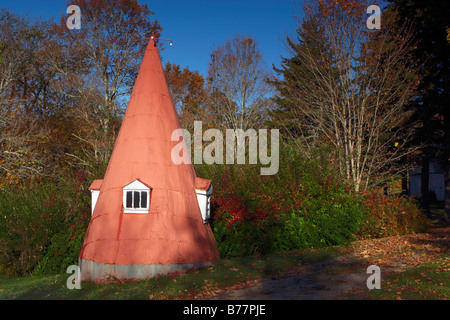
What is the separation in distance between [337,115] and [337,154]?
170 centimetres

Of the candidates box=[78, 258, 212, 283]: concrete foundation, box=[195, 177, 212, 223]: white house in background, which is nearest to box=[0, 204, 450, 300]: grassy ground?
box=[78, 258, 212, 283]: concrete foundation

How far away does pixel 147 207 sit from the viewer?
7.89 metres

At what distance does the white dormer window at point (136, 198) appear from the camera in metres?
7.88

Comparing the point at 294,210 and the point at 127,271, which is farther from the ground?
the point at 294,210

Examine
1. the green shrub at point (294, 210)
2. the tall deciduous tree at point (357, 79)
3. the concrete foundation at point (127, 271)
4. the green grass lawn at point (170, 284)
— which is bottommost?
the green grass lawn at point (170, 284)

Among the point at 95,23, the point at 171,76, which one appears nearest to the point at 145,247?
the point at 95,23

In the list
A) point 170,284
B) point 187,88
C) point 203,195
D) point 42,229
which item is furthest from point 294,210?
point 187,88

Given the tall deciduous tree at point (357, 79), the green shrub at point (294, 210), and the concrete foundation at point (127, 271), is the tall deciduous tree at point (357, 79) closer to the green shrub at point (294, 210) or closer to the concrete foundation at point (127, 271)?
the green shrub at point (294, 210)

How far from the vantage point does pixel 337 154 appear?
1470 centimetres

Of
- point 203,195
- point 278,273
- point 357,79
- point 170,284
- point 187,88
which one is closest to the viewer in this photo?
point 170,284

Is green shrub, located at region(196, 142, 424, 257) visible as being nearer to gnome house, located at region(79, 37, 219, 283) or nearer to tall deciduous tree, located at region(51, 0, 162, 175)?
gnome house, located at region(79, 37, 219, 283)

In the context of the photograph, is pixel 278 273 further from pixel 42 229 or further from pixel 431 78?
pixel 431 78

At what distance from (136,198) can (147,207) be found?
29 centimetres

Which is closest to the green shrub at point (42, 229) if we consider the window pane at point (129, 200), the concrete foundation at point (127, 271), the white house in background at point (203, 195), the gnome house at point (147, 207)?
the gnome house at point (147, 207)
